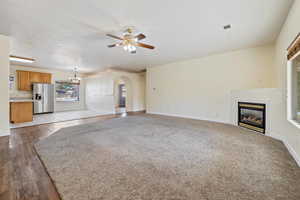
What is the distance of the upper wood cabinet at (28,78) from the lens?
6441mm

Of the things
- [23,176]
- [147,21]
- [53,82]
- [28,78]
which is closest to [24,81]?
[28,78]

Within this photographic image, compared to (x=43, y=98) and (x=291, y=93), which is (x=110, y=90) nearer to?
(x=43, y=98)

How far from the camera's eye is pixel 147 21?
8.98 ft

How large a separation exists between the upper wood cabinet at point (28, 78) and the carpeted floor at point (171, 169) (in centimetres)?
575

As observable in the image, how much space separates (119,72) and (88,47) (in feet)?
11.4

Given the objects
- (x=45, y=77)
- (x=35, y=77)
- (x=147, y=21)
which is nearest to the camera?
(x=147, y=21)

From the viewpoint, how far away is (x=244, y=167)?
183cm

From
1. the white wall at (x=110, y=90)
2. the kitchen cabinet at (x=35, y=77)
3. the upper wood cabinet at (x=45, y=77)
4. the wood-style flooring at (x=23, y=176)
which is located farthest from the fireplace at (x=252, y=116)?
the kitchen cabinet at (x=35, y=77)

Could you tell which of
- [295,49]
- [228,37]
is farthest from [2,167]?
[228,37]

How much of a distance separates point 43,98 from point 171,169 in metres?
8.20

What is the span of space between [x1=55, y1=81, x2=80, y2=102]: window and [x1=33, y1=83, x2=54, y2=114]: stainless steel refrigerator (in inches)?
19.3

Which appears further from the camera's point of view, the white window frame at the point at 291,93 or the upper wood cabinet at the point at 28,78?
the upper wood cabinet at the point at 28,78

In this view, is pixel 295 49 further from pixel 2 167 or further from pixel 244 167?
pixel 2 167

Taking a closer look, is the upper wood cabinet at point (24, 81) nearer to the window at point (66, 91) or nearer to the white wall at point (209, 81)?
the window at point (66, 91)
